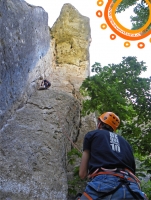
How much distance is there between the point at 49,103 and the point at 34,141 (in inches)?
60.1

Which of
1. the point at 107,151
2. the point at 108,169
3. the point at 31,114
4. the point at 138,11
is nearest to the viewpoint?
the point at 108,169

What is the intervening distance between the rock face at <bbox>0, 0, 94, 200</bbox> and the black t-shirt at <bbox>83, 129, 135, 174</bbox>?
3.65ft

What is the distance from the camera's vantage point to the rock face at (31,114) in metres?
4.49

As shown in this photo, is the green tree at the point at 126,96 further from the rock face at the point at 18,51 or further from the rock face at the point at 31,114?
the rock face at the point at 18,51

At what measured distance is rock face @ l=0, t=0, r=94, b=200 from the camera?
4.49 metres

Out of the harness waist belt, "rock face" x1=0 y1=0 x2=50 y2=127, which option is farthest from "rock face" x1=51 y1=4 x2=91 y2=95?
the harness waist belt

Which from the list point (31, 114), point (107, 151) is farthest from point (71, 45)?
point (107, 151)

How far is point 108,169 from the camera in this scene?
3.47 m

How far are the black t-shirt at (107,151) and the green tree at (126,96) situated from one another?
2208mm

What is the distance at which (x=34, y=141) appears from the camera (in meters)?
5.21

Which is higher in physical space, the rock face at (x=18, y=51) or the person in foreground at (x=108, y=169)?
the rock face at (x=18, y=51)

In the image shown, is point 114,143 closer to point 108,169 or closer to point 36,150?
point 108,169

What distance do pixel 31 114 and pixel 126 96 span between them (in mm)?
2036

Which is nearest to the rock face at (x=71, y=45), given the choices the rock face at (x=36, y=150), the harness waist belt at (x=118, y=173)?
the rock face at (x=36, y=150)
